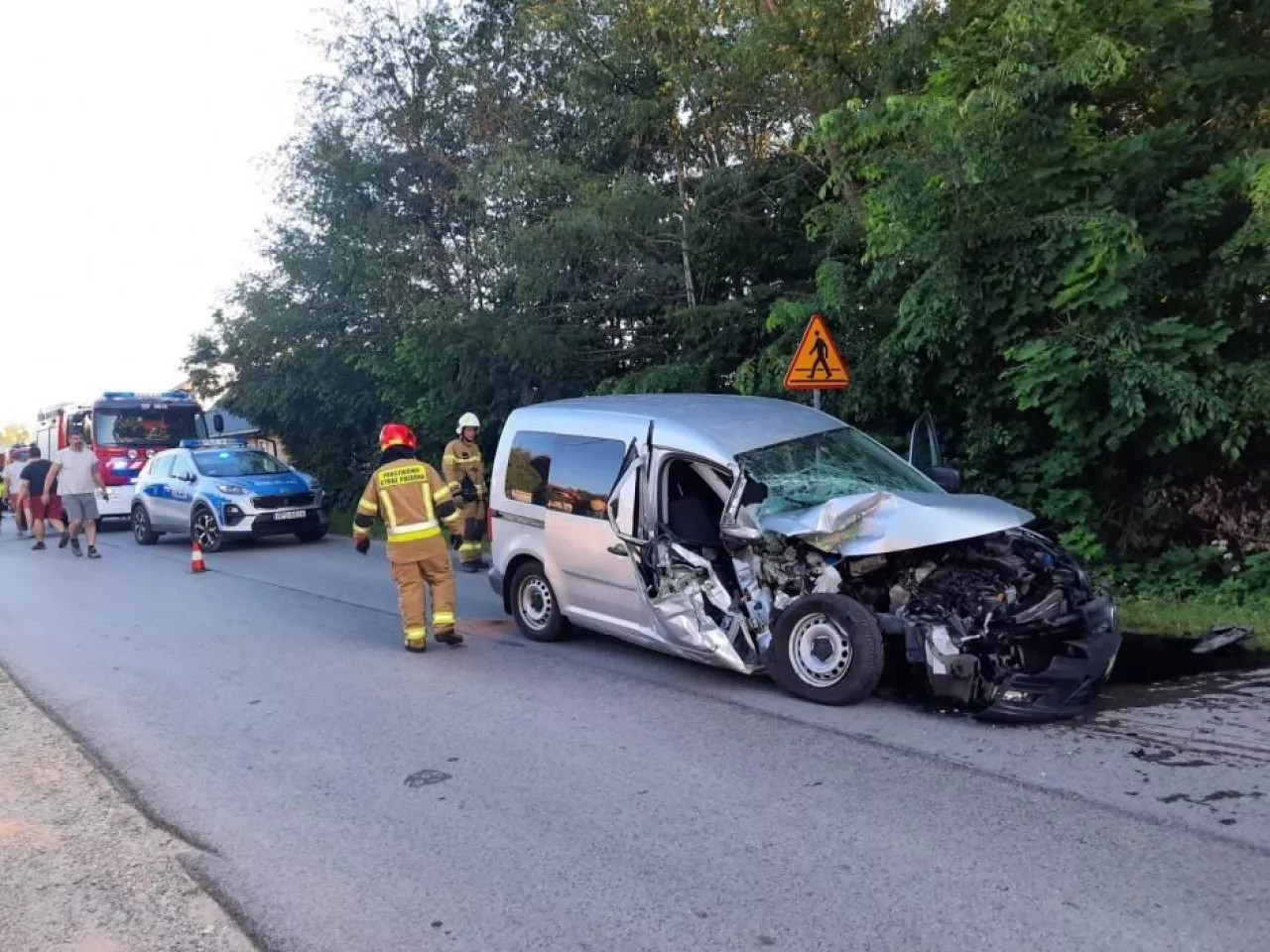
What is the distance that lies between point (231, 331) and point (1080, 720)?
18635 millimetres

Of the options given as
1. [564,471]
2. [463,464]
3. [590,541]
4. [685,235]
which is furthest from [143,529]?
[590,541]

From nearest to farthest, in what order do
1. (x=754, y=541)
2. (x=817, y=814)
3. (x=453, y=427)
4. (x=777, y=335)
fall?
(x=817, y=814)
(x=754, y=541)
(x=777, y=335)
(x=453, y=427)

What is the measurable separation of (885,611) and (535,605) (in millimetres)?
3119

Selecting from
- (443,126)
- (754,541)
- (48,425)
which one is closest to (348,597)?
(754,541)

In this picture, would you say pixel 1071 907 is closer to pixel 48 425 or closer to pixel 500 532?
pixel 500 532

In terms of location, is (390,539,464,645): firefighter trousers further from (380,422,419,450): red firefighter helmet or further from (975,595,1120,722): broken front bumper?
(975,595,1120,722): broken front bumper

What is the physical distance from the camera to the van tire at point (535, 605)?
7.86 metres

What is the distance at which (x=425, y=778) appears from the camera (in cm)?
503

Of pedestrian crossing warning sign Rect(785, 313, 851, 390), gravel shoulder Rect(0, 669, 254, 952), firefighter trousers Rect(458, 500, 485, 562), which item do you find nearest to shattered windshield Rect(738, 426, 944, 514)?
pedestrian crossing warning sign Rect(785, 313, 851, 390)

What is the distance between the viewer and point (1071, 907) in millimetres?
3471

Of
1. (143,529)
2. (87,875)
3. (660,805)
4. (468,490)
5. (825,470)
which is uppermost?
(825,470)

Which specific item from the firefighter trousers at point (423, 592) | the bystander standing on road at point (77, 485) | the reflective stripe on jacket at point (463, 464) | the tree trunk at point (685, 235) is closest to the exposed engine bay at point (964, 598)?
the firefighter trousers at point (423, 592)

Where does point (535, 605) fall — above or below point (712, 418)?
A: below

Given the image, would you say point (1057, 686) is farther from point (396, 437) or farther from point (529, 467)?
point (396, 437)
